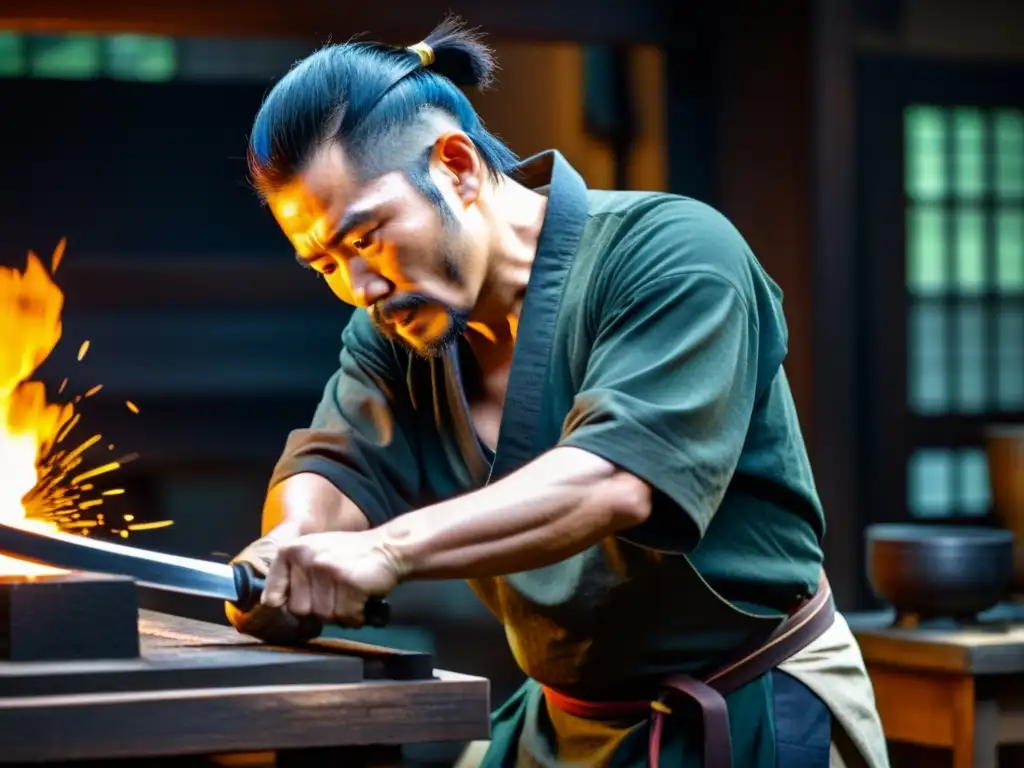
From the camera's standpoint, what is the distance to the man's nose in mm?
2607

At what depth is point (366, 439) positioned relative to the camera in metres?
2.92

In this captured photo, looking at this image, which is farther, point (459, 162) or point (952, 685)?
point (952, 685)

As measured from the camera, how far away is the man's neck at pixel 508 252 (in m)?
2.77

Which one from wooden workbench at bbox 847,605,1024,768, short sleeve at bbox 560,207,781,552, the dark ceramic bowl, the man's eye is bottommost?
wooden workbench at bbox 847,605,1024,768

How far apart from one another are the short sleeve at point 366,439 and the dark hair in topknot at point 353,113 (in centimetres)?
43

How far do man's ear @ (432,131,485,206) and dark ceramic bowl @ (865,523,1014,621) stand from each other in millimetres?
1922

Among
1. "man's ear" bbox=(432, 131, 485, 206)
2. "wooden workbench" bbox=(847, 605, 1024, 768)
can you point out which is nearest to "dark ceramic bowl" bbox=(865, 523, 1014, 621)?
"wooden workbench" bbox=(847, 605, 1024, 768)

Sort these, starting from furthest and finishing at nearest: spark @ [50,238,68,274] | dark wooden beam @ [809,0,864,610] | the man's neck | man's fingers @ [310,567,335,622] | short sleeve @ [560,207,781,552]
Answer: spark @ [50,238,68,274]
dark wooden beam @ [809,0,864,610]
the man's neck
short sleeve @ [560,207,781,552]
man's fingers @ [310,567,335,622]

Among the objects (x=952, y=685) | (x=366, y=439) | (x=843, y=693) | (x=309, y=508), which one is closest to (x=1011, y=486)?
(x=952, y=685)

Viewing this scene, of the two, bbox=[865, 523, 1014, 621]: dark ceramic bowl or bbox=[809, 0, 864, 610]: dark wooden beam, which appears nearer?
bbox=[865, 523, 1014, 621]: dark ceramic bowl

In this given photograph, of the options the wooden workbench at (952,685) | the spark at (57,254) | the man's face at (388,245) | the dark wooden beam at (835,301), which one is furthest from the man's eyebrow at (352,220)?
the spark at (57,254)

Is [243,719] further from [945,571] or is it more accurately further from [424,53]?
[945,571]

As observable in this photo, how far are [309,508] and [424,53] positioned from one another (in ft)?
2.34

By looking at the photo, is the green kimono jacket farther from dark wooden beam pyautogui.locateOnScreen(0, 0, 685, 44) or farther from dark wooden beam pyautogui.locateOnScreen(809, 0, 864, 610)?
dark wooden beam pyautogui.locateOnScreen(809, 0, 864, 610)
